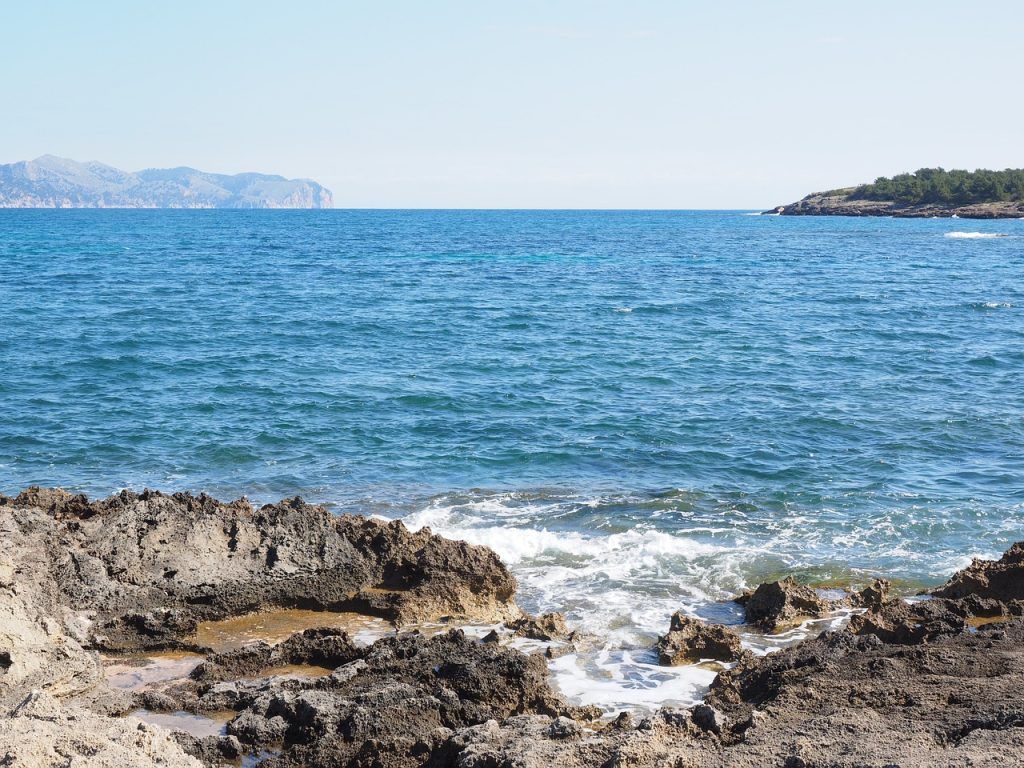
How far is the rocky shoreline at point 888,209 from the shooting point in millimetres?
121812

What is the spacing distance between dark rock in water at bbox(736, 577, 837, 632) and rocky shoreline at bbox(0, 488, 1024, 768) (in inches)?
1.2

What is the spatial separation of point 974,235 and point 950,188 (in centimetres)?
4793

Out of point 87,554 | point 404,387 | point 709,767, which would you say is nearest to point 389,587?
point 87,554

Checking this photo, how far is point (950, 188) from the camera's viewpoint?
133 metres

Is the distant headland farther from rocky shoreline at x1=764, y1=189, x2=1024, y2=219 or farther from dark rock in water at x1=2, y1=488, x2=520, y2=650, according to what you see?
dark rock in water at x1=2, y1=488, x2=520, y2=650

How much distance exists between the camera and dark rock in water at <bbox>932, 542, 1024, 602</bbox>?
38.7 ft

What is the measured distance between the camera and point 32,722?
704 centimetres

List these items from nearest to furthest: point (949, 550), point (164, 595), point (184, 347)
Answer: point (164, 595)
point (949, 550)
point (184, 347)

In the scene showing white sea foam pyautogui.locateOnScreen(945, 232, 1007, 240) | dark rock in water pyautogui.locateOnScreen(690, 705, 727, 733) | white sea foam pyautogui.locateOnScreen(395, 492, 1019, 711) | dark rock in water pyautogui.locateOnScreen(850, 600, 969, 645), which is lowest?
white sea foam pyautogui.locateOnScreen(395, 492, 1019, 711)

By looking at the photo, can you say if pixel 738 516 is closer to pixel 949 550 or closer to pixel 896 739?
pixel 949 550

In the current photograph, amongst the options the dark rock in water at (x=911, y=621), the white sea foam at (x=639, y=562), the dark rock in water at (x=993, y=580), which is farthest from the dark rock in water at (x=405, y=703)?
the dark rock in water at (x=993, y=580)

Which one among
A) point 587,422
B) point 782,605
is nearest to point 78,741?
point 782,605

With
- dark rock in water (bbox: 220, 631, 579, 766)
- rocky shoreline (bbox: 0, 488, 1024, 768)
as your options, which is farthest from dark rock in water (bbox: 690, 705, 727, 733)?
dark rock in water (bbox: 220, 631, 579, 766)

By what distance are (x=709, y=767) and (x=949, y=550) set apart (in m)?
9.50
